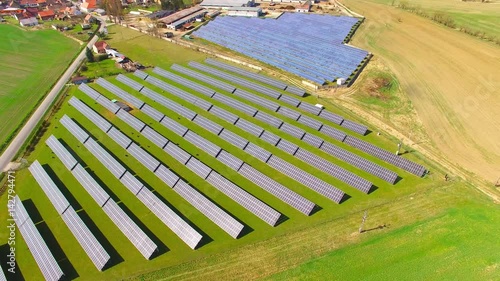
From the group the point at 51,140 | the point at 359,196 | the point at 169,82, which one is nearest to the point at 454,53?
the point at 359,196

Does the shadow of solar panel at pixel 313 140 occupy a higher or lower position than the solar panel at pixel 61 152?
higher

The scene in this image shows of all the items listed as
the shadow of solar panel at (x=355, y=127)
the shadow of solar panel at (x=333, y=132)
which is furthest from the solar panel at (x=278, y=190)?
the shadow of solar panel at (x=355, y=127)

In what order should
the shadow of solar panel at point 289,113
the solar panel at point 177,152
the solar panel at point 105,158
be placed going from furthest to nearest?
the shadow of solar panel at point 289,113, the solar panel at point 177,152, the solar panel at point 105,158

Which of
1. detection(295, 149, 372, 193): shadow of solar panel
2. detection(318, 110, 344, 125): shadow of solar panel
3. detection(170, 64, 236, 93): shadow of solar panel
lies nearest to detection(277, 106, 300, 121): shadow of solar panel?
detection(318, 110, 344, 125): shadow of solar panel

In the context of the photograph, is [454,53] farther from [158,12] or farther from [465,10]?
[158,12]

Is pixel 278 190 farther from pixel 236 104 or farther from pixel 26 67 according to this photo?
pixel 26 67

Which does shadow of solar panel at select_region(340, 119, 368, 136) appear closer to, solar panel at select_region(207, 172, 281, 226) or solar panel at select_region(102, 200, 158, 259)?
solar panel at select_region(207, 172, 281, 226)

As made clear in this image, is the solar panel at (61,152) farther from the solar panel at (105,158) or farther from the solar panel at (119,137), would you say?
the solar panel at (119,137)

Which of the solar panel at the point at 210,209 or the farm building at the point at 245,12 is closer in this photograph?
the solar panel at the point at 210,209
